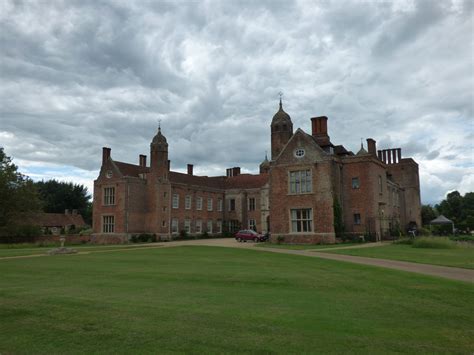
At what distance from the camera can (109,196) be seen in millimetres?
45906

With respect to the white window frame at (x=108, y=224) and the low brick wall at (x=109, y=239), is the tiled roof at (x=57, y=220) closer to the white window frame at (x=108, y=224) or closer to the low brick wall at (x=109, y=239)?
the low brick wall at (x=109, y=239)

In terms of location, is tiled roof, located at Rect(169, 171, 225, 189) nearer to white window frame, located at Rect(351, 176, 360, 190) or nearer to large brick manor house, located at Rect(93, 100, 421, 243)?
large brick manor house, located at Rect(93, 100, 421, 243)

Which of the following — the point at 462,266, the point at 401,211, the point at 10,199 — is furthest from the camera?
the point at 401,211

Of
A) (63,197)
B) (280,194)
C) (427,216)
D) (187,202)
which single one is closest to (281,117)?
(280,194)

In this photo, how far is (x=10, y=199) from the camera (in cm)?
4462

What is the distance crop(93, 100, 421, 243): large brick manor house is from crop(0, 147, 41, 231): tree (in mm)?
7374

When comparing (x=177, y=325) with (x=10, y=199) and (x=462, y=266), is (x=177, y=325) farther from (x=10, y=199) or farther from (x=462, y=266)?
(x=10, y=199)

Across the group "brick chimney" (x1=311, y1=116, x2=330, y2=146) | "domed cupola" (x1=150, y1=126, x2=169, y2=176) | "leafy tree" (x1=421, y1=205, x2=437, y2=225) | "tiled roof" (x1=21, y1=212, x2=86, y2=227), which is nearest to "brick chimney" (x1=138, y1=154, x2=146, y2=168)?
"domed cupola" (x1=150, y1=126, x2=169, y2=176)

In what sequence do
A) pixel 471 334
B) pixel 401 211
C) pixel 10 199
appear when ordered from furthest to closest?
pixel 401 211 → pixel 10 199 → pixel 471 334

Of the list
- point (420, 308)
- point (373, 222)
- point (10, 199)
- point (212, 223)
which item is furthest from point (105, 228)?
point (420, 308)

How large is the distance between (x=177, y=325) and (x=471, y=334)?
5305 millimetres

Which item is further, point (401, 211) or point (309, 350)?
point (401, 211)

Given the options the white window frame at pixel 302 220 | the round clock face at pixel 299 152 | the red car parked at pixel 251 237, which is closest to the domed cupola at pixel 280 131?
the round clock face at pixel 299 152

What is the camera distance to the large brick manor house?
34.8m
